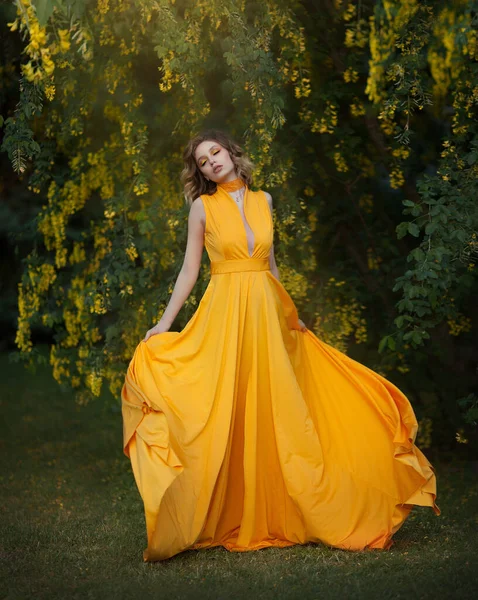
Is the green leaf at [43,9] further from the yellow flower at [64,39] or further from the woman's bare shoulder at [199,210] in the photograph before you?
the woman's bare shoulder at [199,210]

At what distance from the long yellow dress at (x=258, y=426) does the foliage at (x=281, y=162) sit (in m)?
0.51

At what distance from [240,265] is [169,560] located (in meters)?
1.13

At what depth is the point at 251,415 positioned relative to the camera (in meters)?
3.67

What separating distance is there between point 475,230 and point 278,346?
974mm

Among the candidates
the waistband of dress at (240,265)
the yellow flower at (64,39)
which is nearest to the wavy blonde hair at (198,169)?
the waistband of dress at (240,265)

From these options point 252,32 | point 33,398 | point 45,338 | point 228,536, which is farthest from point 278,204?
point 33,398

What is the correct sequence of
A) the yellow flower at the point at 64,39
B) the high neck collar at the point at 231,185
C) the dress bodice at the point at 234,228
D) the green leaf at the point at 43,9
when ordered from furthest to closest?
the high neck collar at the point at 231,185 → the dress bodice at the point at 234,228 → the yellow flower at the point at 64,39 → the green leaf at the point at 43,9

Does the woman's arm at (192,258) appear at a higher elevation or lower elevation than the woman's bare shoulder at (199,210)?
lower

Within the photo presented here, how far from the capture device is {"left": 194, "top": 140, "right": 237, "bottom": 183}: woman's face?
381 cm

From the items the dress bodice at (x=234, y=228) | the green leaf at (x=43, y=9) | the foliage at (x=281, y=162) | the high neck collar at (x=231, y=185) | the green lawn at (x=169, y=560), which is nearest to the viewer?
the green leaf at (x=43, y=9)

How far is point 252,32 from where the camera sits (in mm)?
4109

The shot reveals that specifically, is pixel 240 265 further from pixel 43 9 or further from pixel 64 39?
pixel 43 9

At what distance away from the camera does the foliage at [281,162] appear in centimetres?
401

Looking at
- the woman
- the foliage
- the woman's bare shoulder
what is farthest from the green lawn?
the woman's bare shoulder
